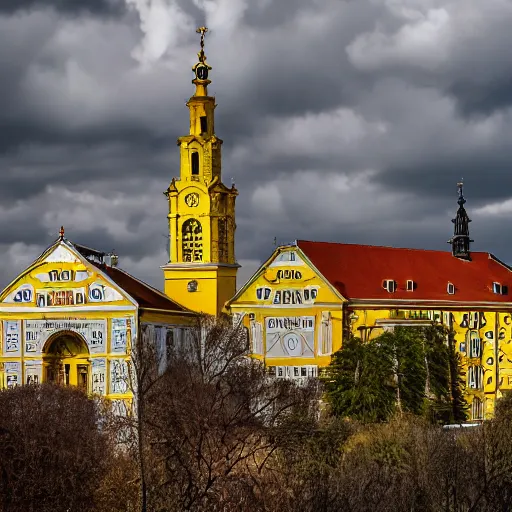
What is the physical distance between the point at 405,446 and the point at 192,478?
12.0 metres

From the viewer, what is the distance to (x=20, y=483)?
45.3m

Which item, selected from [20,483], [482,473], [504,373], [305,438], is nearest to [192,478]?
[20,483]

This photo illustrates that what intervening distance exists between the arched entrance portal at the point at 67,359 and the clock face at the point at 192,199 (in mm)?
14117

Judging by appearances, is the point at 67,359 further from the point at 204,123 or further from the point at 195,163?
the point at 204,123

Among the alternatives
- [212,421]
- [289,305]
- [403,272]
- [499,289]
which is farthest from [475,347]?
[212,421]

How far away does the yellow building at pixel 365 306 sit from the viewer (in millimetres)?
69625

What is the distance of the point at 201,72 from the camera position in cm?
8300

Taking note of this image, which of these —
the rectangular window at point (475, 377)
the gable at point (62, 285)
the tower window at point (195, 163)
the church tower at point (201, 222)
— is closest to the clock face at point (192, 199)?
the church tower at point (201, 222)

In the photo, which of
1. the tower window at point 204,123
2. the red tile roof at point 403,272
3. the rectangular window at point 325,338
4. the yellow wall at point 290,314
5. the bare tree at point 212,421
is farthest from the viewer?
the tower window at point 204,123

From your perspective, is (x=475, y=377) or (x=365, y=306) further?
(x=475, y=377)

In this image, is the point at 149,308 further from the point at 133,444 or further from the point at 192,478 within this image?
the point at 192,478

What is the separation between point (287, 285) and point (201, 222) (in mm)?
12204

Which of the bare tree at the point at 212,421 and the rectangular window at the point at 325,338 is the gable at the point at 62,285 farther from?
the rectangular window at the point at 325,338

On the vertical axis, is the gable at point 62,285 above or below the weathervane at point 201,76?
below
